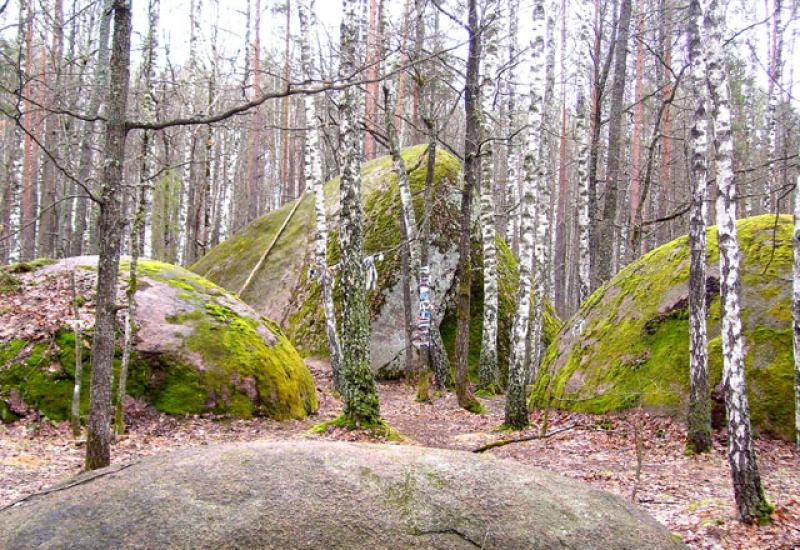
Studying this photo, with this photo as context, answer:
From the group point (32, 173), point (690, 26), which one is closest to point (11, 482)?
point (690, 26)

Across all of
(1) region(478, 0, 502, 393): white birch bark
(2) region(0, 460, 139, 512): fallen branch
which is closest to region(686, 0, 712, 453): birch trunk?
(1) region(478, 0, 502, 393): white birch bark

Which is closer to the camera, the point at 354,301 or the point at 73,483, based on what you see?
the point at 73,483

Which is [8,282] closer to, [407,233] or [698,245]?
[407,233]

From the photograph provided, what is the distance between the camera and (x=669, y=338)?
10.1 metres

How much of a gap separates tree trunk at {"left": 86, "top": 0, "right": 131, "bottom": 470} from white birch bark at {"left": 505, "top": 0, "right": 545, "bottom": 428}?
637 centimetres

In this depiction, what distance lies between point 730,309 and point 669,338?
16.0 ft

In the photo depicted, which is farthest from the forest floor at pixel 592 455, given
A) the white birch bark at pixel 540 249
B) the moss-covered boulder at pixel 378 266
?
the moss-covered boulder at pixel 378 266

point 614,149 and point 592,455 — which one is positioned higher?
point 614,149

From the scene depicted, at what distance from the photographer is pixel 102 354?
207 inches

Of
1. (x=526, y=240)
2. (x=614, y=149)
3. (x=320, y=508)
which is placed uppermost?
(x=614, y=149)

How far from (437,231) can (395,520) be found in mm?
14129

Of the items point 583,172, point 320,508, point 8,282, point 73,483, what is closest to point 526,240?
point 583,172

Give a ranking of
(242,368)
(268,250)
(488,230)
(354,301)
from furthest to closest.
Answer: (268,250) < (488,230) < (242,368) < (354,301)

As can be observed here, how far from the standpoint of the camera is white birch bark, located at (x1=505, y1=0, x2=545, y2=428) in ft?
32.8
